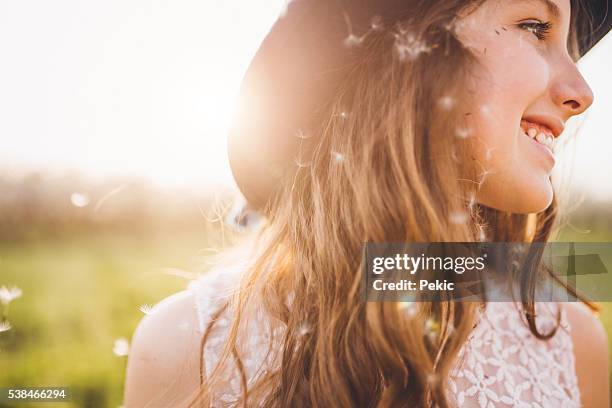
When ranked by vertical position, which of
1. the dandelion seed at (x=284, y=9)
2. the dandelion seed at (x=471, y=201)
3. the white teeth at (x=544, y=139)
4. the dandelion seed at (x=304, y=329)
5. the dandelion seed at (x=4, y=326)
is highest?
the dandelion seed at (x=284, y=9)

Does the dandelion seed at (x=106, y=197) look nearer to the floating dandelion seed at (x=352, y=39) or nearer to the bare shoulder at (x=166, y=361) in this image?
the bare shoulder at (x=166, y=361)

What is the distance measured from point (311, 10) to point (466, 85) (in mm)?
281

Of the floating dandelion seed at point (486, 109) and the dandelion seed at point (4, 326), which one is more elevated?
the floating dandelion seed at point (486, 109)

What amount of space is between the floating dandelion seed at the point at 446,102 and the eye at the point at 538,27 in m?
0.17

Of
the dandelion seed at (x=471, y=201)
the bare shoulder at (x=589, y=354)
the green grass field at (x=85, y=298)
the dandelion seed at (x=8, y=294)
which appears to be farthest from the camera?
the green grass field at (x=85, y=298)

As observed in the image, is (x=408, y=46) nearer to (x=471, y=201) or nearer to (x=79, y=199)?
(x=471, y=201)

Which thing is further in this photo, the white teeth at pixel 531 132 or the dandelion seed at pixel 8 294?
the dandelion seed at pixel 8 294

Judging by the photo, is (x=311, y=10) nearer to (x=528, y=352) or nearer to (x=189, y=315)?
(x=189, y=315)

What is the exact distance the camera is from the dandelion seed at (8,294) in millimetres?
1068

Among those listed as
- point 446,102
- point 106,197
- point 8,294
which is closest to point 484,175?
point 446,102

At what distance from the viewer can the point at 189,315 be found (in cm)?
84

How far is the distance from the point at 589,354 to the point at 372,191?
0.62 m

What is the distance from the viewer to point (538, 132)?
0.82 meters

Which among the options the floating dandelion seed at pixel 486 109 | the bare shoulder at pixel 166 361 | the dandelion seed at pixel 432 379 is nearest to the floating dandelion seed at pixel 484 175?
the floating dandelion seed at pixel 486 109
